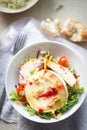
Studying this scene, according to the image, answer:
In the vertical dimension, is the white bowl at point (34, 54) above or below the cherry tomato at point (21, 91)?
above

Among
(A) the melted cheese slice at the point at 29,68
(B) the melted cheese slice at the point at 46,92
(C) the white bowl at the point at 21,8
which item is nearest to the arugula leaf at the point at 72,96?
(B) the melted cheese slice at the point at 46,92

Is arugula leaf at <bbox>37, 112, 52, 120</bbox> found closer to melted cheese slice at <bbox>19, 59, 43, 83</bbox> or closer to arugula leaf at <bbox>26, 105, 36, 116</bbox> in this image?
arugula leaf at <bbox>26, 105, 36, 116</bbox>

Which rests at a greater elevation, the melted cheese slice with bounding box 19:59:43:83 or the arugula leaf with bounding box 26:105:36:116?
the melted cheese slice with bounding box 19:59:43:83

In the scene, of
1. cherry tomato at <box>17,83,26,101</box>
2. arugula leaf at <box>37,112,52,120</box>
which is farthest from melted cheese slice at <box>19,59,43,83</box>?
arugula leaf at <box>37,112,52,120</box>

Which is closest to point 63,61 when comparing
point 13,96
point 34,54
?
point 34,54

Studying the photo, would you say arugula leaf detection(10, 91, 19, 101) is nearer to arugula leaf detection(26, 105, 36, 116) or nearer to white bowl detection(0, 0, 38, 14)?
arugula leaf detection(26, 105, 36, 116)

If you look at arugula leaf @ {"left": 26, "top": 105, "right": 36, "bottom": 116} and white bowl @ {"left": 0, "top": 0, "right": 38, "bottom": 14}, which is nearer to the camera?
arugula leaf @ {"left": 26, "top": 105, "right": 36, "bottom": 116}

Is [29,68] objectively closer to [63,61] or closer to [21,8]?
[63,61]

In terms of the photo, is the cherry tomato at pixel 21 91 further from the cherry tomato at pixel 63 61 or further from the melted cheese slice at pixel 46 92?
the cherry tomato at pixel 63 61

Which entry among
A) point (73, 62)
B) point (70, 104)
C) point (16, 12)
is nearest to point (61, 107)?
point (70, 104)
